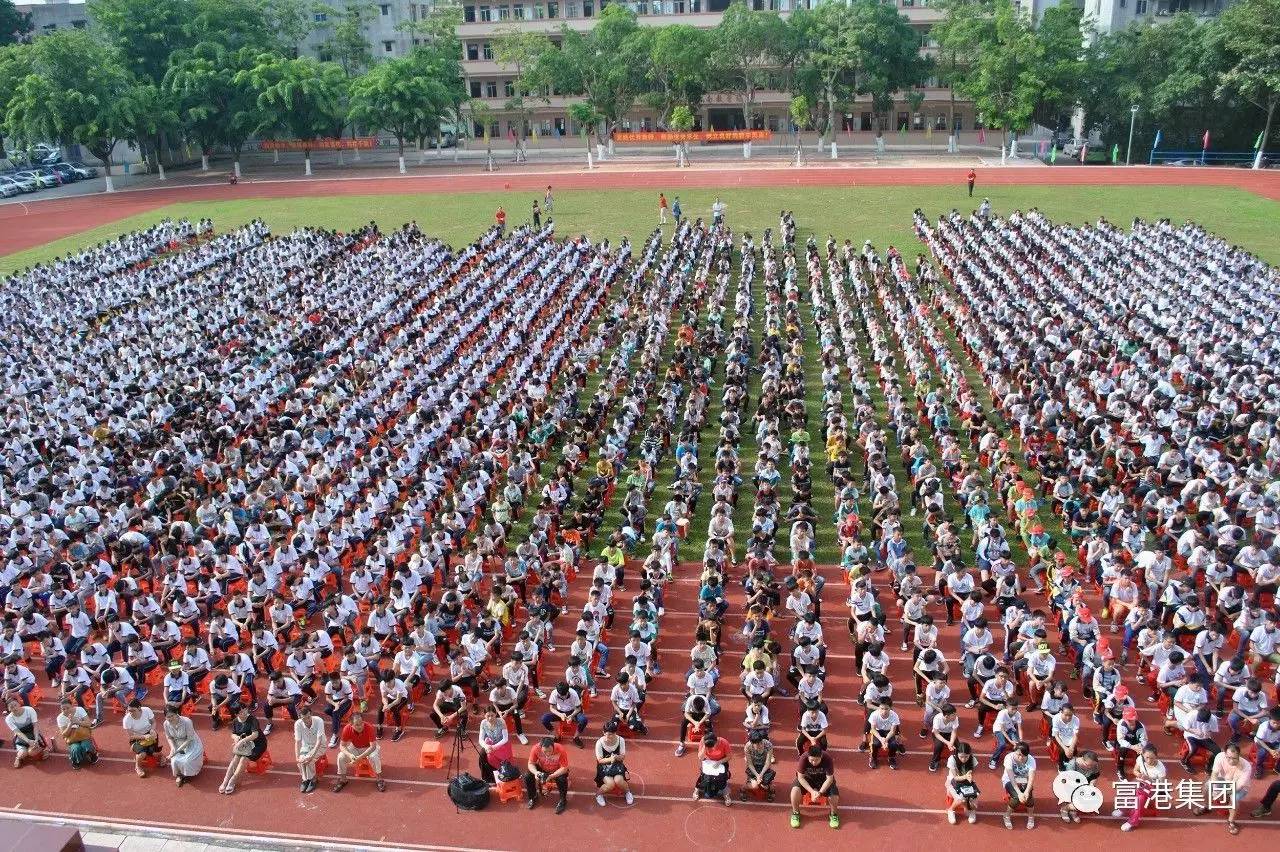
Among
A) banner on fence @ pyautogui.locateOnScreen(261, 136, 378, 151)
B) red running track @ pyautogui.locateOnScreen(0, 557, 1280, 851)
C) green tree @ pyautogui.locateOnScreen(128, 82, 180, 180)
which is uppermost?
green tree @ pyautogui.locateOnScreen(128, 82, 180, 180)

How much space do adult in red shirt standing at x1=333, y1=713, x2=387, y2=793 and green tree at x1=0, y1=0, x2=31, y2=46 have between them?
251 ft

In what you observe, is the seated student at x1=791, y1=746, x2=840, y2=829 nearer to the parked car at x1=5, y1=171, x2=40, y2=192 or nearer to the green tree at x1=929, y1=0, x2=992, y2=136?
the green tree at x1=929, y1=0, x2=992, y2=136

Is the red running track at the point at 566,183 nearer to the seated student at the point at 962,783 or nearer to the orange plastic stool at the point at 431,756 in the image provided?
the orange plastic stool at the point at 431,756

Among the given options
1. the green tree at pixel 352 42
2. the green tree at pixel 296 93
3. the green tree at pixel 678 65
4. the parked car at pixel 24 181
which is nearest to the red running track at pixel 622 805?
the green tree at pixel 678 65

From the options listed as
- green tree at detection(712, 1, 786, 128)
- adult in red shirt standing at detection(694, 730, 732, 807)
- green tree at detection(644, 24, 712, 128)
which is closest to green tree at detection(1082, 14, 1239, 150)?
green tree at detection(712, 1, 786, 128)

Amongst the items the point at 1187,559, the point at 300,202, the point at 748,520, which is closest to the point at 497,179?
the point at 300,202

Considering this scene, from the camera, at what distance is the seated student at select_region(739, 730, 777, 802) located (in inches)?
416

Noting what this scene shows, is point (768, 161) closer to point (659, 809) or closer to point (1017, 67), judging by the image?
point (1017, 67)

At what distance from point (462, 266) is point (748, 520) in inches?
730

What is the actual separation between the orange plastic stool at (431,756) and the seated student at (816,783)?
4.01 metres

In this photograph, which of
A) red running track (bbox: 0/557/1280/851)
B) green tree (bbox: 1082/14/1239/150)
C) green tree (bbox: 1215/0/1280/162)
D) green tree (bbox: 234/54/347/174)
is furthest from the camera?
green tree (bbox: 234/54/347/174)

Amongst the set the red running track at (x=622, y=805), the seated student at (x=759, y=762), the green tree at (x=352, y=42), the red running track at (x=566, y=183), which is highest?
the green tree at (x=352, y=42)

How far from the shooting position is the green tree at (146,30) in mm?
60312

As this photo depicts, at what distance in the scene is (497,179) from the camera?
56.4 m
